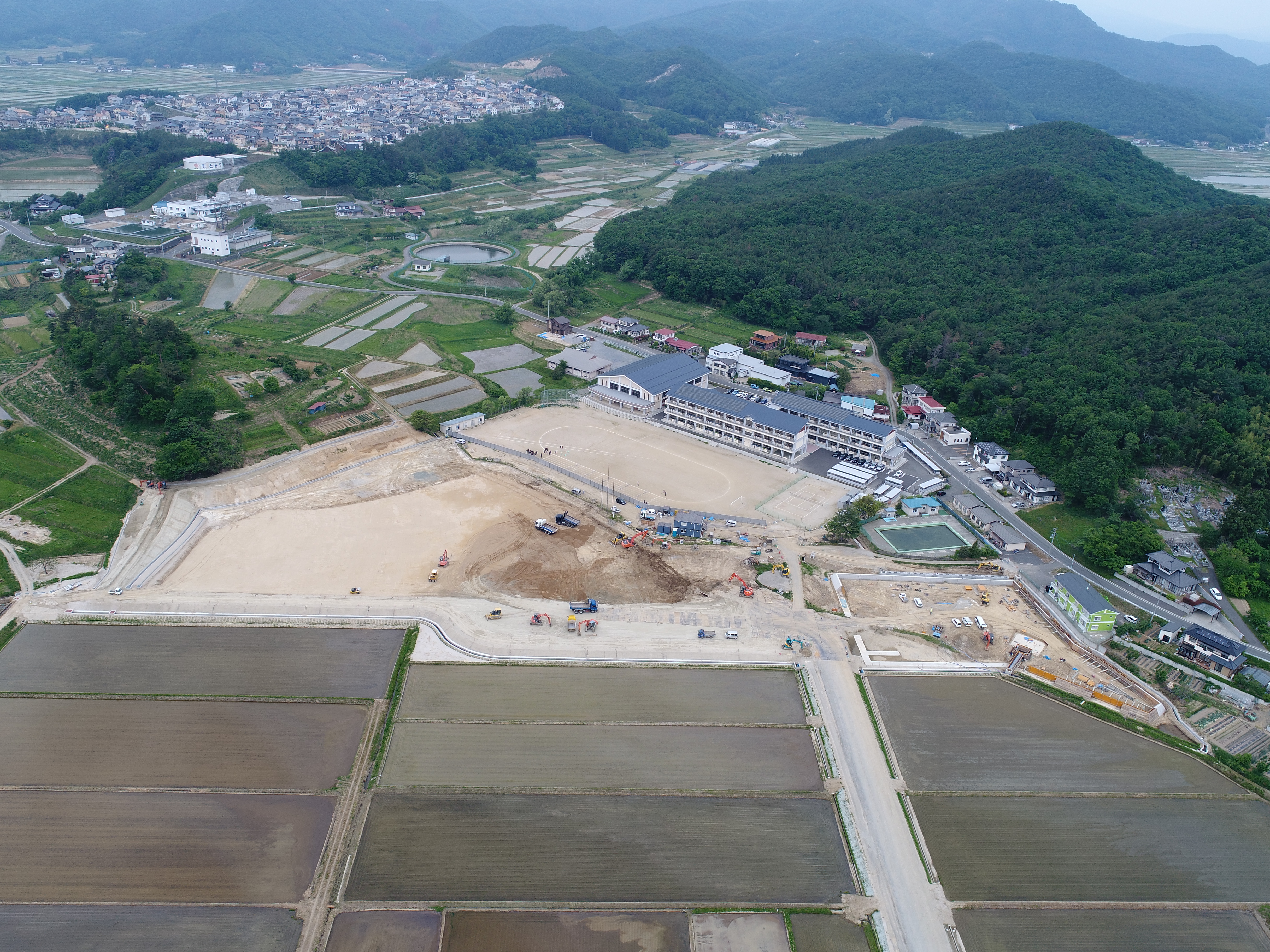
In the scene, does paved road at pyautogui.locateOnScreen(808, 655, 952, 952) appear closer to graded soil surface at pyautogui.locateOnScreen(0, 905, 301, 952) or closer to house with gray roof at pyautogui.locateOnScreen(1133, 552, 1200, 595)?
graded soil surface at pyautogui.locateOnScreen(0, 905, 301, 952)

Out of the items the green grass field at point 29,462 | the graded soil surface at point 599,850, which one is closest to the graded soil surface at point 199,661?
the graded soil surface at point 599,850

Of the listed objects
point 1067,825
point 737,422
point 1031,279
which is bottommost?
point 737,422

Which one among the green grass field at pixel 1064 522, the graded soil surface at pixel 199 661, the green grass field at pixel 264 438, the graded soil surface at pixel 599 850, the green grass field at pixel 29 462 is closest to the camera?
the graded soil surface at pixel 599 850

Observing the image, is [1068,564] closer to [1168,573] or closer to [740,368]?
[1168,573]

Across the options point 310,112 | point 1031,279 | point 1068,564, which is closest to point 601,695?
point 1068,564

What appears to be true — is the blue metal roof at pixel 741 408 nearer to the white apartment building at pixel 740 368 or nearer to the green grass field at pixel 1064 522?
the white apartment building at pixel 740 368

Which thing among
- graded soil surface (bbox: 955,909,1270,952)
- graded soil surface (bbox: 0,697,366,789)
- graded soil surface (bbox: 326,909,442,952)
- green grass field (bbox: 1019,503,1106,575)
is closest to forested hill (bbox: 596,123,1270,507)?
green grass field (bbox: 1019,503,1106,575)
